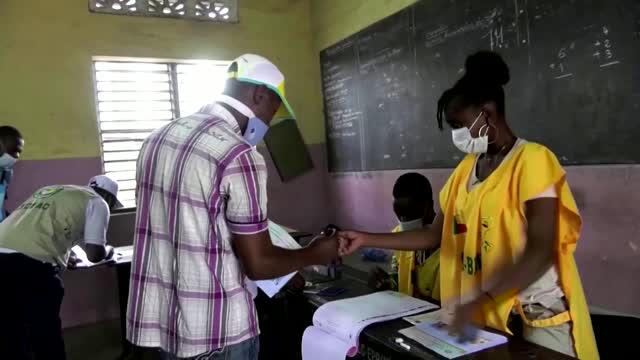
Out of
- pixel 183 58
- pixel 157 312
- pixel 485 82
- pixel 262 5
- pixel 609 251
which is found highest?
pixel 262 5

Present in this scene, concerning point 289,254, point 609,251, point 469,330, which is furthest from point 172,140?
point 609,251

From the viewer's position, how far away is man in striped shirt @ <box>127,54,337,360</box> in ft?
3.85

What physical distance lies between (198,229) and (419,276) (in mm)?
993

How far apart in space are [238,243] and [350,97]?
11.0ft

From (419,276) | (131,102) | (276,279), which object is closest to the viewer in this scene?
(276,279)

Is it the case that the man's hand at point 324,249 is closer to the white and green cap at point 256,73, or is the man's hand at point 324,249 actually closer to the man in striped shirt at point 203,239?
the man in striped shirt at point 203,239

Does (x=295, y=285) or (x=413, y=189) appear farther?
(x=413, y=189)

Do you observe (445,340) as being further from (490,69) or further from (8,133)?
(8,133)

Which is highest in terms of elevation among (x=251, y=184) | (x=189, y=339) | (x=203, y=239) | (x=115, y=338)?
(x=251, y=184)

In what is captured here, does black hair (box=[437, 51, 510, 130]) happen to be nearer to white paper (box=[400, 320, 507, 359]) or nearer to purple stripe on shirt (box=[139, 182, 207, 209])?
white paper (box=[400, 320, 507, 359])

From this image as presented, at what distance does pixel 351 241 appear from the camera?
171cm

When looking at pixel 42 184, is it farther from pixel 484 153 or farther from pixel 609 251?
pixel 609 251

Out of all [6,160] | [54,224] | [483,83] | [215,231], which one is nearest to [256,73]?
[215,231]

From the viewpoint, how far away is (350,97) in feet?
14.5
